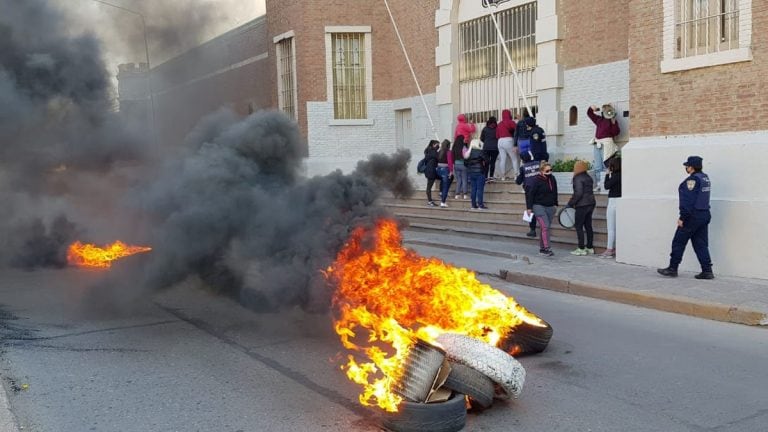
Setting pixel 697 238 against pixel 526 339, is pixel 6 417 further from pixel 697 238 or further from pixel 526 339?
pixel 697 238

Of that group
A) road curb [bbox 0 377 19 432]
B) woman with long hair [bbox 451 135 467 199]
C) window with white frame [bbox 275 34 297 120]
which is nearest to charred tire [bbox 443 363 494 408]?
road curb [bbox 0 377 19 432]

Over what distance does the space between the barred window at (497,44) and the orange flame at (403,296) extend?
10.4 m

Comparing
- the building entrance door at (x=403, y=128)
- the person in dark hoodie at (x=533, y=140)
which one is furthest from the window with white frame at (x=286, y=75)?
the person in dark hoodie at (x=533, y=140)

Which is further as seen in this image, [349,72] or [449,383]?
[349,72]

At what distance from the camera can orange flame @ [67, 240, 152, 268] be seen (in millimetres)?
7887

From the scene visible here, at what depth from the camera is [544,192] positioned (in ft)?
35.8

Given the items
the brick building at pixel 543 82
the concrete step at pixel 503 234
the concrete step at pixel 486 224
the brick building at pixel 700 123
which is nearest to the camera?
the brick building at pixel 700 123

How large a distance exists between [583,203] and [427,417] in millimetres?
7200

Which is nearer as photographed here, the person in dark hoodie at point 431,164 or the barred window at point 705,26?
the barred window at point 705,26

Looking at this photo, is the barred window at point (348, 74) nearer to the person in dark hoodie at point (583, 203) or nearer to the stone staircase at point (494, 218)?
the stone staircase at point (494, 218)

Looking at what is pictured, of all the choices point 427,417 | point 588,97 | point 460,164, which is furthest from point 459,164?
point 427,417

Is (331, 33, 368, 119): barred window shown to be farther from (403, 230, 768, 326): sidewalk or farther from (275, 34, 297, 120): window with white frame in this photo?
(403, 230, 768, 326): sidewalk

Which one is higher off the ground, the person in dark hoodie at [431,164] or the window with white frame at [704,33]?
the window with white frame at [704,33]

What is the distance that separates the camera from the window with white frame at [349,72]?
19547 millimetres
